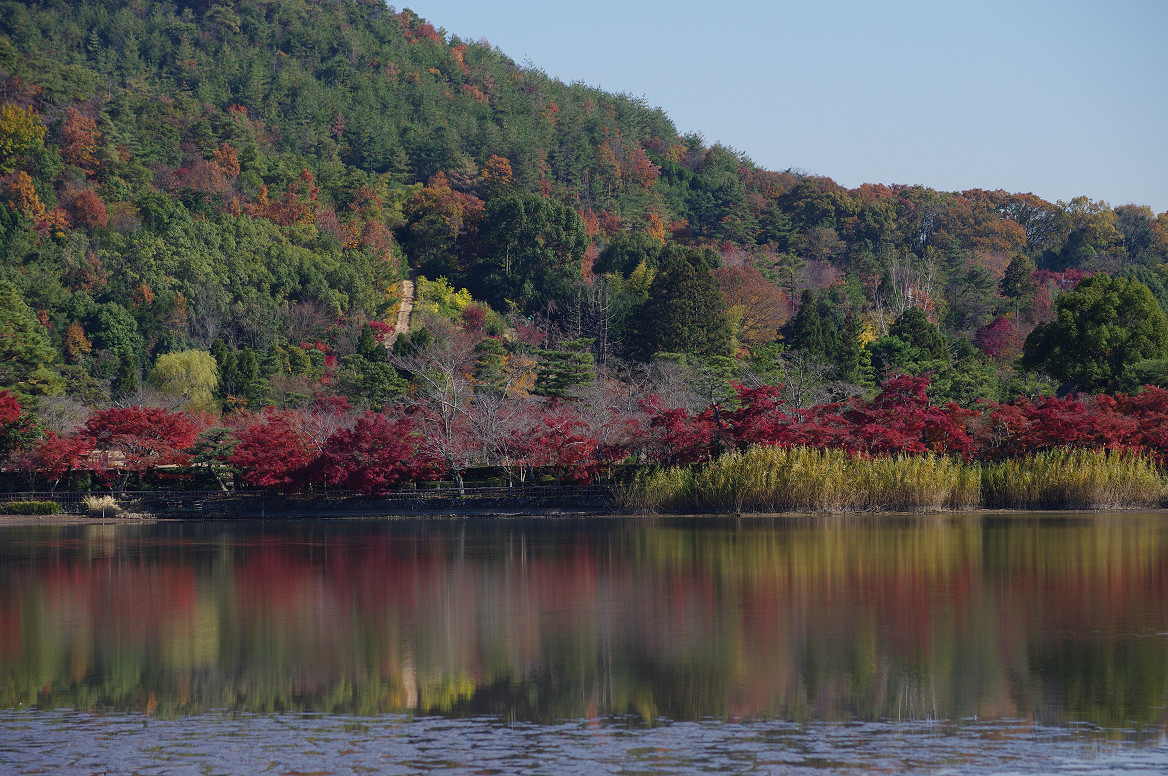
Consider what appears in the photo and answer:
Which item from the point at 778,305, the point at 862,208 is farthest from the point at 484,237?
the point at 862,208

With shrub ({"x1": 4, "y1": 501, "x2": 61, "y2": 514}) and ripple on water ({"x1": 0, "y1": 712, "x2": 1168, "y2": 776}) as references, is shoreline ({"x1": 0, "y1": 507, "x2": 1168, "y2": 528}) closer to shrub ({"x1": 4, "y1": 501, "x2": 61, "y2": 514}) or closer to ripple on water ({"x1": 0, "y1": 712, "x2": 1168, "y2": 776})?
shrub ({"x1": 4, "y1": 501, "x2": 61, "y2": 514})

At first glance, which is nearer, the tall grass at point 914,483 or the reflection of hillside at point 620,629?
the reflection of hillside at point 620,629

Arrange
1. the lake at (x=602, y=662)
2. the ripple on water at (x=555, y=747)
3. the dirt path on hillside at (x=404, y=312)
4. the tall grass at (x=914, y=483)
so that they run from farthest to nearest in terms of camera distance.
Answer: the dirt path on hillside at (x=404, y=312) < the tall grass at (x=914, y=483) < the lake at (x=602, y=662) < the ripple on water at (x=555, y=747)

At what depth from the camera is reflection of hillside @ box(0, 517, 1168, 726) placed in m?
10.6

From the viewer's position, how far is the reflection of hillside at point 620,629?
10.6m

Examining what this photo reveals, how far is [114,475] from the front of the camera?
38.1m

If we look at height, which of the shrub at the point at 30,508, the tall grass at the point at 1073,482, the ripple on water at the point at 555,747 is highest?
the tall grass at the point at 1073,482

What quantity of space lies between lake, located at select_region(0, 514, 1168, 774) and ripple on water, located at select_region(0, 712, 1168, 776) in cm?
3

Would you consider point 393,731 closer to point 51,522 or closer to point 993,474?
point 993,474

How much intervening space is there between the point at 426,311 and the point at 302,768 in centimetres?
5701

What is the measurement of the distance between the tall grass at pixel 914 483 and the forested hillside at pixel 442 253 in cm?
454

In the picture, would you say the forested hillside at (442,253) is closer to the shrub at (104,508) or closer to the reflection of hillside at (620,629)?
the shrub at (104,508)

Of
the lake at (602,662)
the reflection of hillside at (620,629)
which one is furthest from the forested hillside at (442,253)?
the lake at (602,662)

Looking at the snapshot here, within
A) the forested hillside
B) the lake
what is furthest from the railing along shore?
the lake
